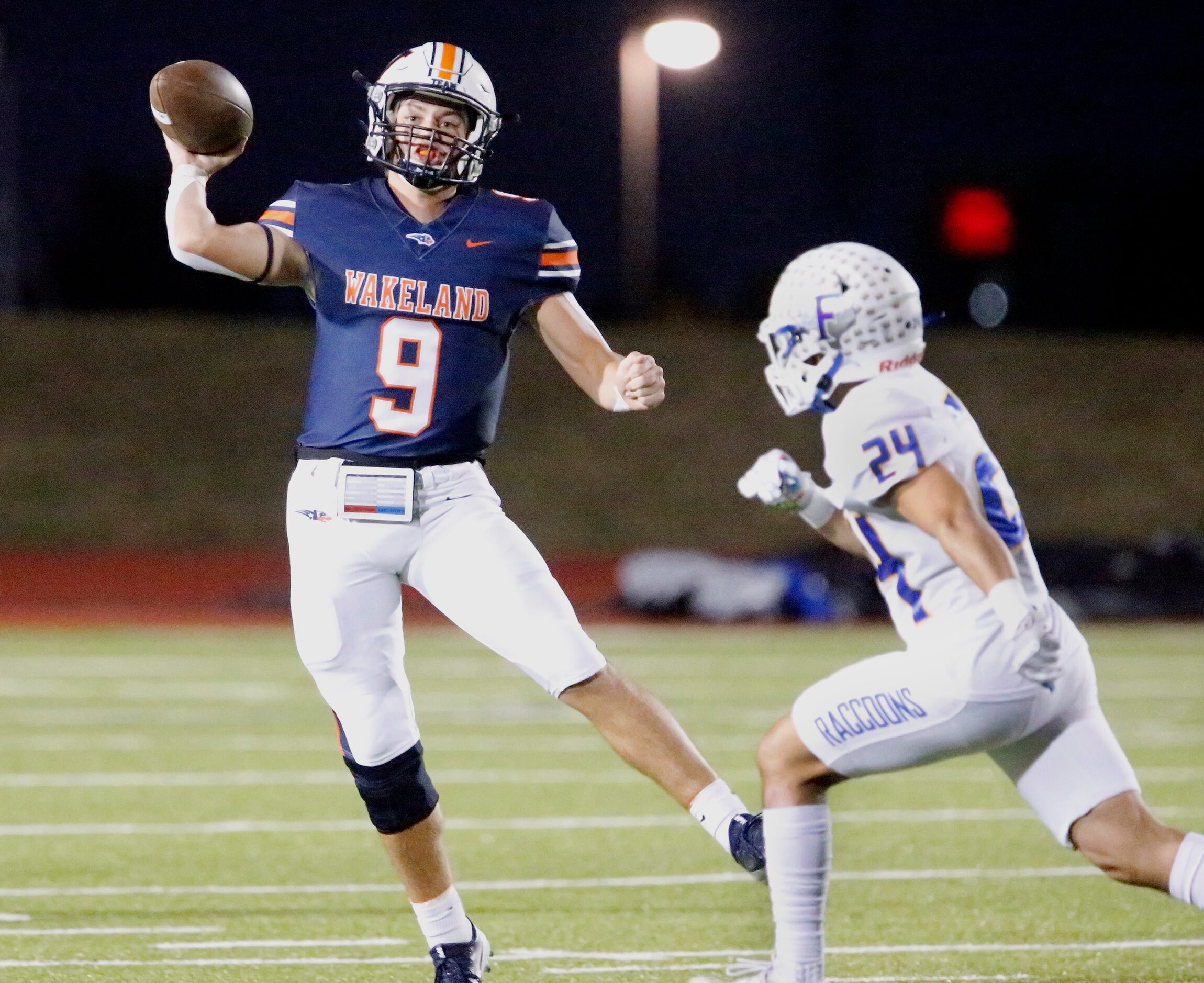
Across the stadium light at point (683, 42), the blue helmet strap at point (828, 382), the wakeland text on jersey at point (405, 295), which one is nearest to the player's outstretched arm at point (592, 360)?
the wakeland text on jersey at point (405, 295)

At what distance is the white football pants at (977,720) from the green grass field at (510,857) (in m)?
0.83

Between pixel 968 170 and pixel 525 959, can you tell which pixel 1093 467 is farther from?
pixel 525 959

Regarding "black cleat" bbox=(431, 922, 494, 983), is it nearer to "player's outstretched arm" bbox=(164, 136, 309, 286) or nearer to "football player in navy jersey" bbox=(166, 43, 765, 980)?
"football player in navy jersey" bbox=(166, 43, 765, 980)

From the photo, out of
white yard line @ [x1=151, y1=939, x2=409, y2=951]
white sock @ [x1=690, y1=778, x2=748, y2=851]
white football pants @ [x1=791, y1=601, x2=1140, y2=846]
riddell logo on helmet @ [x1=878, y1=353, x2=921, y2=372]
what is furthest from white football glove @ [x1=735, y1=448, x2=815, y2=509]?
white yard line @ [x1=151, y1=939, x2=409, y2=951]

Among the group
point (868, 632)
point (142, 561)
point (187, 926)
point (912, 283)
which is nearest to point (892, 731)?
point (912, 283)

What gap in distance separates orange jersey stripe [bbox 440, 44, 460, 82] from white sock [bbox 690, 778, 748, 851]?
5.29 ft

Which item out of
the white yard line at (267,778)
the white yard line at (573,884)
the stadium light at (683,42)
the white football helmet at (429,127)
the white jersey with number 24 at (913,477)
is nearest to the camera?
the white jersey with number 24 at (913,477)

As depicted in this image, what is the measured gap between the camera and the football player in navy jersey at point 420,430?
3488mm

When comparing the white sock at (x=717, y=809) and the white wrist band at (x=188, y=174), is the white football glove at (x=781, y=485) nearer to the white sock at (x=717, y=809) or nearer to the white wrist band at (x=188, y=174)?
the white sock at (x=717, y=809)

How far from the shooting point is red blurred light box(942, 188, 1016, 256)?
26188 mm

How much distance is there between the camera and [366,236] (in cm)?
362

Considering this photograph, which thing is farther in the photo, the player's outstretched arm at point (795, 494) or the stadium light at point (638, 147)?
the stadium light at point (638, 147)

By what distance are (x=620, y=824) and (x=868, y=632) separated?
8797 mm

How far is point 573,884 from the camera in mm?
4871
